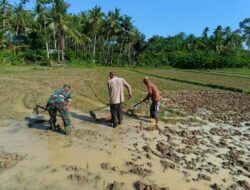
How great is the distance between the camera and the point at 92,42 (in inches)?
2132

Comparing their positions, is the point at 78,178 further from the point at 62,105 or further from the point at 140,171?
the point at 62,105

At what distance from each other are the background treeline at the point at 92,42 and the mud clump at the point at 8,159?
97.9 feet

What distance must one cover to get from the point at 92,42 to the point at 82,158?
4852cm

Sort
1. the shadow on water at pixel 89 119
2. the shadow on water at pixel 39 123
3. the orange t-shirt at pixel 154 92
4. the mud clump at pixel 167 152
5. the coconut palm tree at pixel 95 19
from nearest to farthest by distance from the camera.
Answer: the mud clump at pixel 167 152 < the shadow on water at pixel 39 123 < the shadow on water at pixel 89 119 < the orange t-shirt at pixel 154 92 < the coconut palm tree at pixel 95 19

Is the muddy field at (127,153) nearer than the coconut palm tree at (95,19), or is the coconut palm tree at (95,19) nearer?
the muddy field at (127,153)

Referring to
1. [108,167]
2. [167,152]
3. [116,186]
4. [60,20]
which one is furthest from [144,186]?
[60,20]

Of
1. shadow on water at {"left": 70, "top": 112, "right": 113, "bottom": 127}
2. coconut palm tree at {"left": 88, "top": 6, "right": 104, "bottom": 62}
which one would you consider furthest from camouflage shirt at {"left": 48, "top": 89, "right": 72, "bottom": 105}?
coconut palm tree at {"left": 88, "top": 6, "right": 104, "bottom": 62}

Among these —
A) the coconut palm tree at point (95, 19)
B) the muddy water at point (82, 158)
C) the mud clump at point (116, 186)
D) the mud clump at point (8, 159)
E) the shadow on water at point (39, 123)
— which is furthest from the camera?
the coconut palm tree at point (95, 19)

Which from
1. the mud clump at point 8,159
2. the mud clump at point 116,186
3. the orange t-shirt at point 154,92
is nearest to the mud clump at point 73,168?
the mud clump at point 116,186

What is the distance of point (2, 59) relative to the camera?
3609 centimetres

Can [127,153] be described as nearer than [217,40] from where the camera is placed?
Yes

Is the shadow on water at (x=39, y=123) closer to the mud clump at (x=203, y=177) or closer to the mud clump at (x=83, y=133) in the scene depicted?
the mud clump at (x=83, y=133)

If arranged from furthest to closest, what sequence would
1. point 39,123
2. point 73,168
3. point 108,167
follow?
point 39,123 < point 108,167 < point 73,168

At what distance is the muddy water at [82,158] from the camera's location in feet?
18.5
